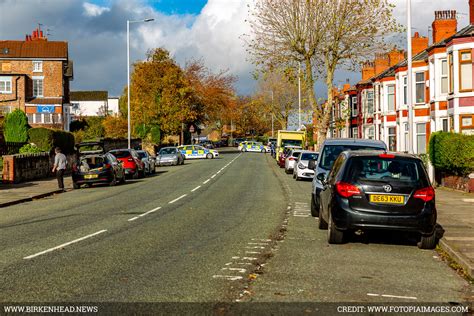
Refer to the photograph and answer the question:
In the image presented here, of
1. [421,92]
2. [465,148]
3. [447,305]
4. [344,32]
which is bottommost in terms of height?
[447,305]

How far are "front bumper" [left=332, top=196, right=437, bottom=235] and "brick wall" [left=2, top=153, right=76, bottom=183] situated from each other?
67.2 feet

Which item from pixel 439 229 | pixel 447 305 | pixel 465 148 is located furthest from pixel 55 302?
pixel 465 148

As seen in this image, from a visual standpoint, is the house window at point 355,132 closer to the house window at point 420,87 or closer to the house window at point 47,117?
the house window at point 420,87

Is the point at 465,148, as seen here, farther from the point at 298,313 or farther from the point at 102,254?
the point at 298,313

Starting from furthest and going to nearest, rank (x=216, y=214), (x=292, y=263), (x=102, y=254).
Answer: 1. (x=216, y=214)
2. (x=102, y=254)
3. (x=292, y=263)

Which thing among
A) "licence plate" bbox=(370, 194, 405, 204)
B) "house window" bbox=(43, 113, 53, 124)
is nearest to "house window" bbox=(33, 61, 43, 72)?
"house window" bbox=(43, 113, 53, 124)

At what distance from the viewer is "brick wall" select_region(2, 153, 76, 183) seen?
27.4 metres

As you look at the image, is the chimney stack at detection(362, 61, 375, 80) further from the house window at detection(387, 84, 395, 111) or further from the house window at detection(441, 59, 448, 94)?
the house window at detection(441, 59, 448, 94)

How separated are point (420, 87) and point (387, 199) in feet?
96.4

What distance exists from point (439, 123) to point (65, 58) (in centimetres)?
5022

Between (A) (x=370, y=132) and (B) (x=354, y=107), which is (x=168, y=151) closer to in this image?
(A) (x=370, y=132)

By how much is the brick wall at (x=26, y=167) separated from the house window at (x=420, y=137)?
72.8ft

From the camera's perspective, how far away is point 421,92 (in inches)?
1483

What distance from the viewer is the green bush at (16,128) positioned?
36.0m
